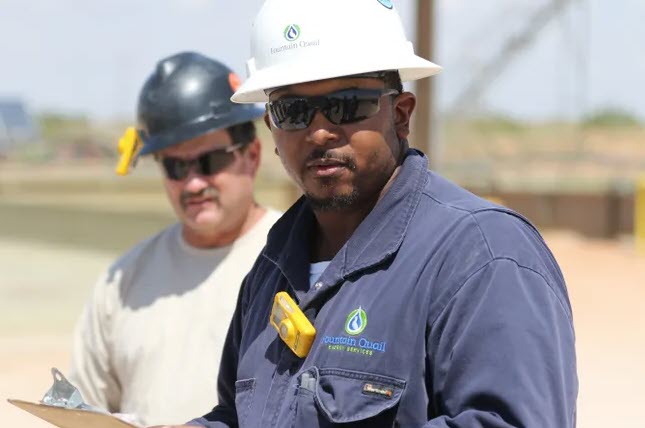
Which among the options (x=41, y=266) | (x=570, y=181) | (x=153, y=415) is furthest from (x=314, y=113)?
(x=570, y=181)

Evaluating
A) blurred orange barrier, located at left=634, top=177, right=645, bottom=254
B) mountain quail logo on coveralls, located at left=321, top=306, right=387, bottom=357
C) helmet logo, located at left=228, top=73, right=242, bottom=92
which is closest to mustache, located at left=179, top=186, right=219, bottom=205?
helmet logo, located at left=228, top=73, right=242, bottom=92

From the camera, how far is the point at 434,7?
13.7m

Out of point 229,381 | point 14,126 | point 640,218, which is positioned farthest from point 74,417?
point 14,126

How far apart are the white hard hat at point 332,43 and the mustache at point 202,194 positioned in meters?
1.48

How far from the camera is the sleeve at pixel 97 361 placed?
3.96 metres

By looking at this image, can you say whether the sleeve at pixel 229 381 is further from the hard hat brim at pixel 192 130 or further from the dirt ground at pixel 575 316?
the dirt ground at pixel 575 316

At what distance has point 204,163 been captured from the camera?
4.04 meters

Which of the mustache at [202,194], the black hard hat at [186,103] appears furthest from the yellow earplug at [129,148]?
the mustache at [202,194]

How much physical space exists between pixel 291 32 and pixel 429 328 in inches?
30.5

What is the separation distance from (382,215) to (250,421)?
1.81ft

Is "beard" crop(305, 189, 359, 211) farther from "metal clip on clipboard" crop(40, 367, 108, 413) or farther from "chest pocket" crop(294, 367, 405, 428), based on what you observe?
"metal clip on clipboard" crop(40, 367, 108, 413)

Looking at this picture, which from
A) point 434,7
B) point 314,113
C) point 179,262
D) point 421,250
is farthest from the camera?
point 434,7

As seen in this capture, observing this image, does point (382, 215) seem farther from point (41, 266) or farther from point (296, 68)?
point (41, 266)

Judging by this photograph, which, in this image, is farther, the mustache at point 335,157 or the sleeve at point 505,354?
the mustache at point 335,157
